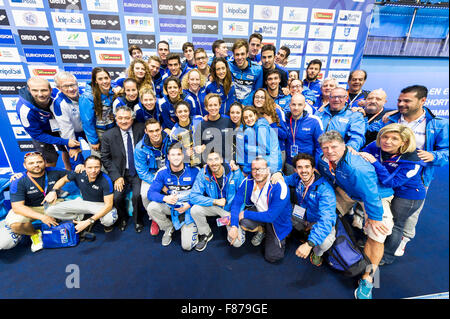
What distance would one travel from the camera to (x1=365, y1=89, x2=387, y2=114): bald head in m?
2.62

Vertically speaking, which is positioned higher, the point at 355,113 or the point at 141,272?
the point at 355,113

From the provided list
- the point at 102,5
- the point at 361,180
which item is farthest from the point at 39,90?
the point at 361,180

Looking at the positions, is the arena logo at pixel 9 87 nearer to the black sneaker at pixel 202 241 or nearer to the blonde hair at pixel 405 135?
the black sneaker at pixel 202 241

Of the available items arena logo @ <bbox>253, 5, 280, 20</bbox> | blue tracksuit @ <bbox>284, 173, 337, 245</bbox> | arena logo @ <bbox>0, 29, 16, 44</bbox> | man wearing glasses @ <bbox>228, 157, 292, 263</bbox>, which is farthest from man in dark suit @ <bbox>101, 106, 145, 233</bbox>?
arena logo @ <bbox>253, 5, 280, 20</bbox>

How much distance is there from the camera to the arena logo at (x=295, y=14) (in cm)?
401

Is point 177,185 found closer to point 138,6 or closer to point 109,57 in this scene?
point 109,57

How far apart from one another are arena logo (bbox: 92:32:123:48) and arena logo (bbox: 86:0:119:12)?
40cm

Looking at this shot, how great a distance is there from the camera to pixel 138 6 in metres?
3.67

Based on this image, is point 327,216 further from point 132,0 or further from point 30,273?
point 132,0

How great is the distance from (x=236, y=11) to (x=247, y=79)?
184 centimetres

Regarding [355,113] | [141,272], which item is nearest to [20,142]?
[141,272]

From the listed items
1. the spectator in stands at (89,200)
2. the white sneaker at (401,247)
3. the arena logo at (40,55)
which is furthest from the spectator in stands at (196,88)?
the white sneaker at (401,247)

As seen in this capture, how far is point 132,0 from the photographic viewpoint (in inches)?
142

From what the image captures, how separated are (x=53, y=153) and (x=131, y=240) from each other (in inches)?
86.2
